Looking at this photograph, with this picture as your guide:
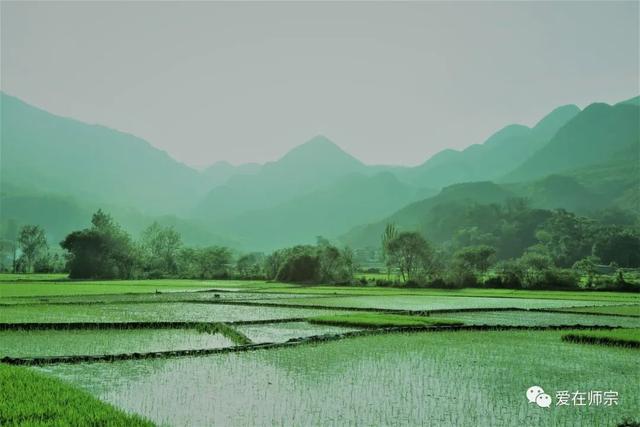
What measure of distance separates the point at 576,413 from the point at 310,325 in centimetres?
1284

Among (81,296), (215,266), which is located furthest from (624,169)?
(81,296)

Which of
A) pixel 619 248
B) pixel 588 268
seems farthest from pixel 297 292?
pixel 619 248

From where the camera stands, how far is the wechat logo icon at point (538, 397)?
9328mm

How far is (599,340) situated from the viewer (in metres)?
16.8

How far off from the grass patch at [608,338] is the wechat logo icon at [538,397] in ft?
25.7

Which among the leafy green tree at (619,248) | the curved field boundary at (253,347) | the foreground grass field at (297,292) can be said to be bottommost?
the foreground grass field at (297,292)

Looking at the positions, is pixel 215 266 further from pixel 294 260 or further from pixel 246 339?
pixel 246 339

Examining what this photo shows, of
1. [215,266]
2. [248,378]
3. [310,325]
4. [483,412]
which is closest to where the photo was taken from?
[483,412]

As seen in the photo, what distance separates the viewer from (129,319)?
21.6m

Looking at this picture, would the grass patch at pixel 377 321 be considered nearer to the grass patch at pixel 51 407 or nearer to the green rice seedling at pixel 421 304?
the green rice seedling at pixel 421 304

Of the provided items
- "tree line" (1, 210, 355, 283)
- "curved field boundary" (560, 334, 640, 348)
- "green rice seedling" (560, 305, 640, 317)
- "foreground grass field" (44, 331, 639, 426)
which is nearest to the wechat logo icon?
"foreground grass field" (44, 331, 639, 426)

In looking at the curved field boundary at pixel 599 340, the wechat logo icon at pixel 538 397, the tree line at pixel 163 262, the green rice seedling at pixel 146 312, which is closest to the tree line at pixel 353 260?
the tree line at pixel 163 262

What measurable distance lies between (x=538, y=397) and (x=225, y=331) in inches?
439

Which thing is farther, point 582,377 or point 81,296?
point 81,296
